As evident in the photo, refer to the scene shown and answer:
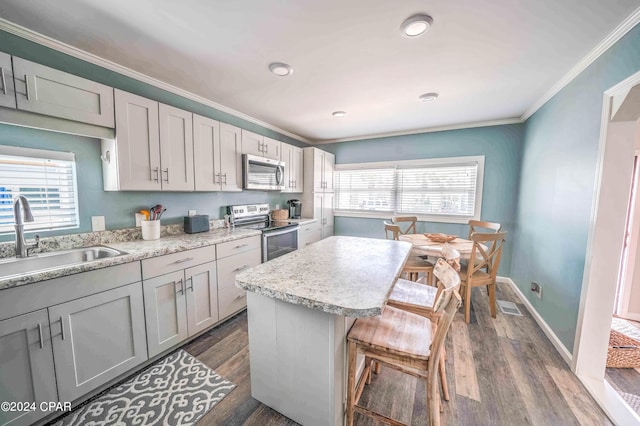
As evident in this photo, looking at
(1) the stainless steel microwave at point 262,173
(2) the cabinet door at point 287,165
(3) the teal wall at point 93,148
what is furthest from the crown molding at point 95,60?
(2) the cabinet door at point 287,165

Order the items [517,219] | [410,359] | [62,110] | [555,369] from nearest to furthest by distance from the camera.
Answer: [410,359] → [62,110] → [555,369] → [517,219]

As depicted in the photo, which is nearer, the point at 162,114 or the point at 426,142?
the point at 162,114

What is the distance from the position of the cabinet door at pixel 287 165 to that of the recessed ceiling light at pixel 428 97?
2022mm

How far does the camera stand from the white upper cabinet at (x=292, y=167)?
3.64m

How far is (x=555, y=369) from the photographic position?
1783 mm

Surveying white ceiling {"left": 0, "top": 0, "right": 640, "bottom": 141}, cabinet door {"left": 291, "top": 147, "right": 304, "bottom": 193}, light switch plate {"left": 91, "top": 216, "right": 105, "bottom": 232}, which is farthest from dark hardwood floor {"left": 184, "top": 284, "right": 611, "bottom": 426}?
white ceiling {"left": 0, "top": 0, "right": 640, "bottom": 141}

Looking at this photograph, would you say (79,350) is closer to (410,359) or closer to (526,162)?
(410,359)

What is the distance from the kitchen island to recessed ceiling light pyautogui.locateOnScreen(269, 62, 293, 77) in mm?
1682

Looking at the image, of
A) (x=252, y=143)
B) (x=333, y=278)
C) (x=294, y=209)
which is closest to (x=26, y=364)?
(x=333, y=278)

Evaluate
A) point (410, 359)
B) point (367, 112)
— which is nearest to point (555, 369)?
point (410, 359)

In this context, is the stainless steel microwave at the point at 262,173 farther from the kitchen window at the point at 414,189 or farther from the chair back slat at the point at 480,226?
the chair back slat at the point at 480,226

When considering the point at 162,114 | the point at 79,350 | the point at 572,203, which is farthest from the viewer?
the point at 162,114

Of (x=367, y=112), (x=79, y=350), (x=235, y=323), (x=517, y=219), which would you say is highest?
(x=367, y=112)

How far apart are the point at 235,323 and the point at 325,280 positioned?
1.75 m
